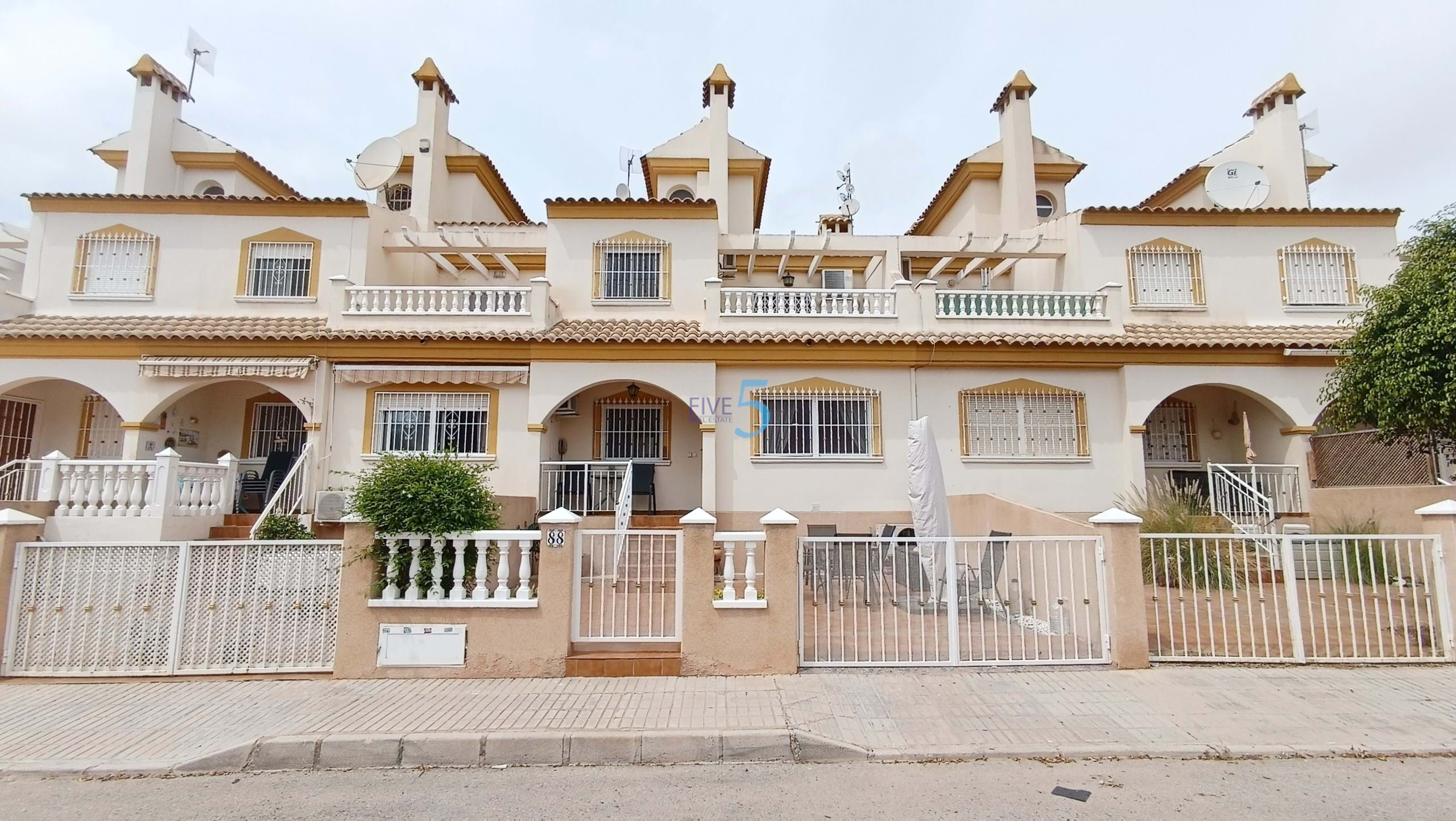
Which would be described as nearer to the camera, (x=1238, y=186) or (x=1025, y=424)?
(x=1025, y=424)

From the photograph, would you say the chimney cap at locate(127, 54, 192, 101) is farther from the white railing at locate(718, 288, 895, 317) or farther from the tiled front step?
the tiled front step

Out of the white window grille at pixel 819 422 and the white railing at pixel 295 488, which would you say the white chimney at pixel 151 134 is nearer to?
the white railing at pixel 295 488

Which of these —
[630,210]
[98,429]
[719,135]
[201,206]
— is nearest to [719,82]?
[719,135]

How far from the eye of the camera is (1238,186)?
15.3 meters

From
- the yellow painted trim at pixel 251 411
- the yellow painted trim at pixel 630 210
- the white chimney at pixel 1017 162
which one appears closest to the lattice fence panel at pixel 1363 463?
the white chimney at pixel 1017 162

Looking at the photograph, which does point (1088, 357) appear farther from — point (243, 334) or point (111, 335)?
point (111, 335)

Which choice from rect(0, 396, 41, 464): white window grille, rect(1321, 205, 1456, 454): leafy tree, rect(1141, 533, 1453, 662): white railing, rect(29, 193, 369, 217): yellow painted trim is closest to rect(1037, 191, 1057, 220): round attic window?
rect(1321, 205, 1456, 454): leafy tree

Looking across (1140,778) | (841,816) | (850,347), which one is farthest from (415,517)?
(850,347)

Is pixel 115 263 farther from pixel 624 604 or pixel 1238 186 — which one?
pixel 1238 186

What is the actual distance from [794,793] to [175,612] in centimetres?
619

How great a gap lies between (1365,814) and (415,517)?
738cm

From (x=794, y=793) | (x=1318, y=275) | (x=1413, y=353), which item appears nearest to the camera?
(x=794, y=793)

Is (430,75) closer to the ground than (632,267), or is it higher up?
higher up

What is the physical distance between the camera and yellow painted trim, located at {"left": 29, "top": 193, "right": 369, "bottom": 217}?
1405 centimetres
